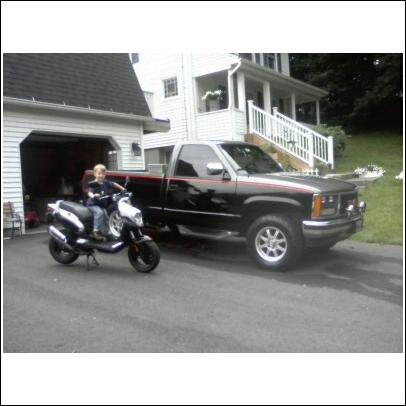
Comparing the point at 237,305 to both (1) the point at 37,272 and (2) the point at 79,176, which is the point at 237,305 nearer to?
(1) the point at 37,272

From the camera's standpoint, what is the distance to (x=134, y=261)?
668cm

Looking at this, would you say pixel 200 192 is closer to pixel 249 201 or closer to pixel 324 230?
pixel 249 201

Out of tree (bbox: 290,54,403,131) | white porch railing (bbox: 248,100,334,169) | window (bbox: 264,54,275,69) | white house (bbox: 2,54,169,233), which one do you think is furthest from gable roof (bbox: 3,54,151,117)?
tree (bbox: 290,54,403,131)

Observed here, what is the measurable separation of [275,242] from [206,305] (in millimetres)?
1929

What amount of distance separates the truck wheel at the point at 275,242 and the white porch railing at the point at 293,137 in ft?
30.4

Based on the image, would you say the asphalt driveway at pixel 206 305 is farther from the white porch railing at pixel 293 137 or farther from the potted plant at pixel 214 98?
the potted plant at pixel 214 98

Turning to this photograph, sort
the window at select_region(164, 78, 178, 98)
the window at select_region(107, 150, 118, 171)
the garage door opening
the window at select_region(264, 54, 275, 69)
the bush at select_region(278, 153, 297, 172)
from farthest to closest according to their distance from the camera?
the window at select_region(264, 54, 275, 69) → the window at select_region(164, 78, 178, 98) → the bush at select_region(278, 153, 297, 172) → the garage door opening → the window at select_region(107, 150, 118, 171)

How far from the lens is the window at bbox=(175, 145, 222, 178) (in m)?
7.44

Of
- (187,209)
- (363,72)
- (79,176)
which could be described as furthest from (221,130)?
(363,72)

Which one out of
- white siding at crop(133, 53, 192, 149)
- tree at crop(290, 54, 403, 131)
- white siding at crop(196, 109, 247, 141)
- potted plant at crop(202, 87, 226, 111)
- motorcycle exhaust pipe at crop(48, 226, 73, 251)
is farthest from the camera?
tree at crop(290, 54, 403, 131)

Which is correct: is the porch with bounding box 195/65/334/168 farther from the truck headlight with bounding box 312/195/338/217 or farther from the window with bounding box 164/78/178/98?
the truck headlight with bounding box 312/195/338/217

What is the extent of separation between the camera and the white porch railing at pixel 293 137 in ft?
51.0

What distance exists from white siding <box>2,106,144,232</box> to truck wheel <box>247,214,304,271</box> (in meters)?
6.45

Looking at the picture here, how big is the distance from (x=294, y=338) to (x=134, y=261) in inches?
129
